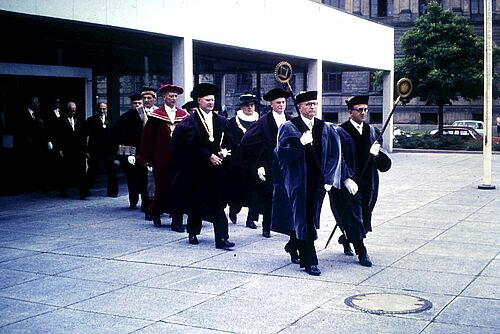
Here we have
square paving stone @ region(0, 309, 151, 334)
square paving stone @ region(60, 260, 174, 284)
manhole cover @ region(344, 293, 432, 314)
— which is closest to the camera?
square paving stone @ region(0, 309, 151, 334)

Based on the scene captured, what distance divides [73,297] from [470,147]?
27773 millimetres

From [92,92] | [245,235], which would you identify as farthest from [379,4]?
[245,235]

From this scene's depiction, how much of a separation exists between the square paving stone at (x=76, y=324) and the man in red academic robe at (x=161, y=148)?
4.60m

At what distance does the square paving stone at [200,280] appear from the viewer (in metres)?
6.93

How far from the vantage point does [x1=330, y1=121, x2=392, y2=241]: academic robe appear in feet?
26.2

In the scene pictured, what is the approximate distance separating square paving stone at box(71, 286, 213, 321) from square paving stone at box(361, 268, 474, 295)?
1781 mm

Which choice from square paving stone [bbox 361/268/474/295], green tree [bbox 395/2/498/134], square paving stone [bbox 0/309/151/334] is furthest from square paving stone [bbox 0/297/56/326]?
green tree [bbox 395/2/498/134]

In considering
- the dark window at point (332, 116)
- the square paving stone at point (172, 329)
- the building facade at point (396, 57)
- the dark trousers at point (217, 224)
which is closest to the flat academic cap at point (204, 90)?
the dark trousers at point (217, 224)

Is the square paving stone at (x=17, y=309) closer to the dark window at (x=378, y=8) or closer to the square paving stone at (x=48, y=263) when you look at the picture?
the square paving stone at (x=48, y=263)

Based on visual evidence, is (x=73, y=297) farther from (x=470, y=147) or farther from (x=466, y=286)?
(x=470, y=147)

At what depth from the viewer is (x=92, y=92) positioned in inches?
752

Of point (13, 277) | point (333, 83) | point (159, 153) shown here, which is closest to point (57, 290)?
point (13, 277)

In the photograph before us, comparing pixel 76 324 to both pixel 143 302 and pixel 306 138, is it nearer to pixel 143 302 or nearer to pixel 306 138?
pixel 143 302

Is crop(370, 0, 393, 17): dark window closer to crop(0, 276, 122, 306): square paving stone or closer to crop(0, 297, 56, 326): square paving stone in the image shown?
crop(0, 276, 122, 306): square paving stone
